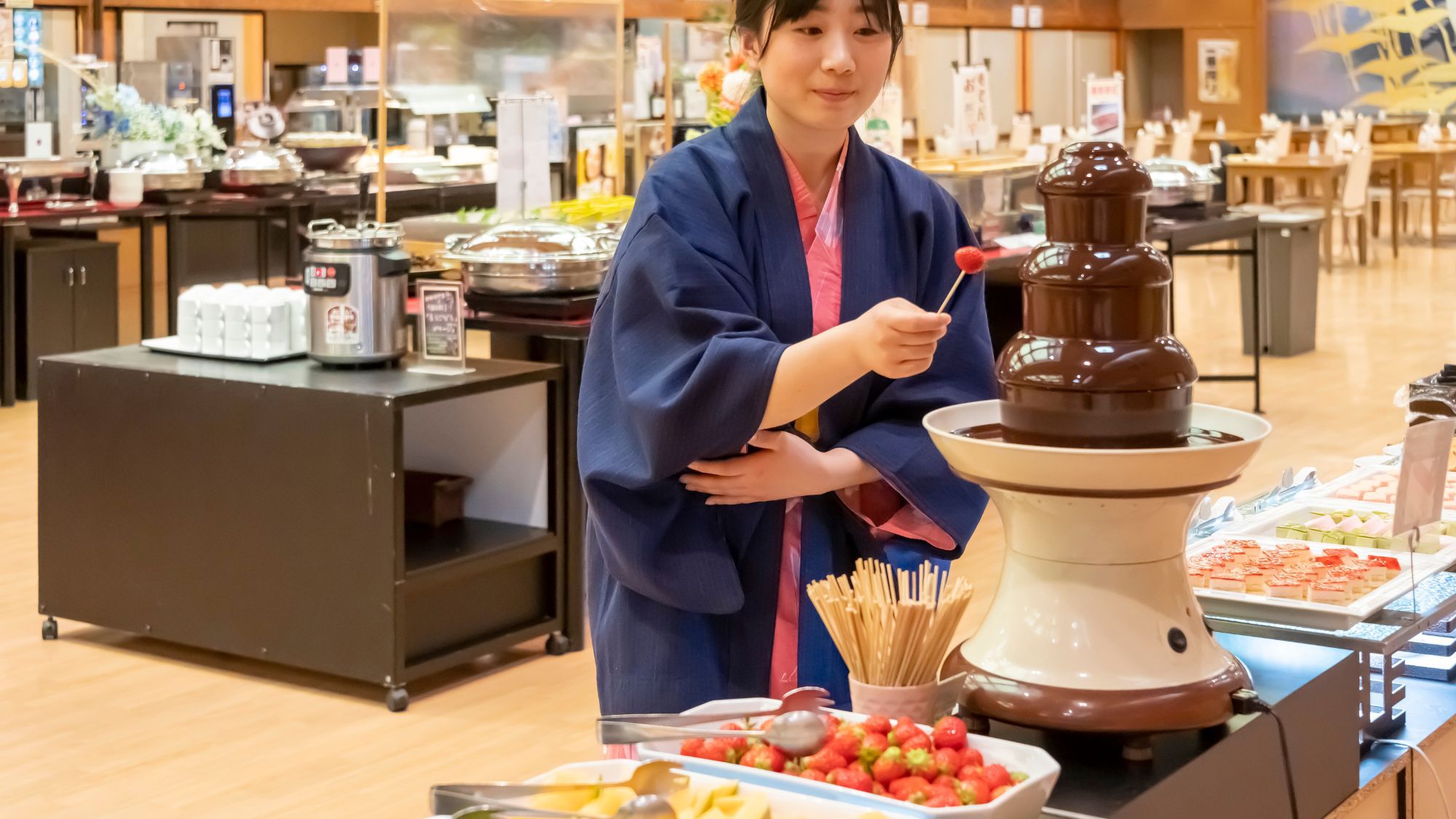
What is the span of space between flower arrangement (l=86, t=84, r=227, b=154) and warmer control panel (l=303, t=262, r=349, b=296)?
542 centimetres

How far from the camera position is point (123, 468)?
414 centimetres

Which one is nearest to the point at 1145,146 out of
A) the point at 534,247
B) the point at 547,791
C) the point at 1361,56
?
the point at 1361,56

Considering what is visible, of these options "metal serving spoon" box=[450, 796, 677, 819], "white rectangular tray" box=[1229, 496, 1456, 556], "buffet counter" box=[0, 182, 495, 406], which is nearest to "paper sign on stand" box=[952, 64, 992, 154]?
"buffet counter" box=[0, 182, 495, 406]

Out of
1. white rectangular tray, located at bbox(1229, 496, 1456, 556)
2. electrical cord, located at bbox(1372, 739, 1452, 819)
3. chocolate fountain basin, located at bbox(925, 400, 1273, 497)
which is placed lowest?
electrical cord, located at bbox(1372, 739, 1452, 819)

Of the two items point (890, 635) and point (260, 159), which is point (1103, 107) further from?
point (890, 635)

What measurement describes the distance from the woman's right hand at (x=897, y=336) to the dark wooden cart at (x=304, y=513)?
2.47 m

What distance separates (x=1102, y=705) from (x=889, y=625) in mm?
175

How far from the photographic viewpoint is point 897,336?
133cm

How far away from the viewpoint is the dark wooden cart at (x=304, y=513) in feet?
12.4

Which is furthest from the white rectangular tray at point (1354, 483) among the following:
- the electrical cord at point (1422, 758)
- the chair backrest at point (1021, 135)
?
the chair backrest at point (1021, 135)

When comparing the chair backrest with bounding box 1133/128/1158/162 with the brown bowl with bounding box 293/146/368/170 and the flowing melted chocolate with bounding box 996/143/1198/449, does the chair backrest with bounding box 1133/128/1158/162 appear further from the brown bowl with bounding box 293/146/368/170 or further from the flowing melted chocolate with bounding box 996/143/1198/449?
the flowing melted chocolate with bounding box 996/143/1198/449

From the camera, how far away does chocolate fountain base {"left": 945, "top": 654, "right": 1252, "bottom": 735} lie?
1314 millimetres

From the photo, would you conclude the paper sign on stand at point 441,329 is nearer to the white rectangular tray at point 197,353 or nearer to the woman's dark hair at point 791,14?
the white rectangular tray at point 197,353

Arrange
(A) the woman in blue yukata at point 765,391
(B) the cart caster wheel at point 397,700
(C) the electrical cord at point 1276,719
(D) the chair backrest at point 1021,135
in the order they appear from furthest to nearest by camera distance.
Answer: (D) the chair backrest at point 1021,135 → (B) the cart caster wheel at point 397,700 → (A) the woman in blue yukata at point 765,391 → (C) the electrical cord at point 1276,719
